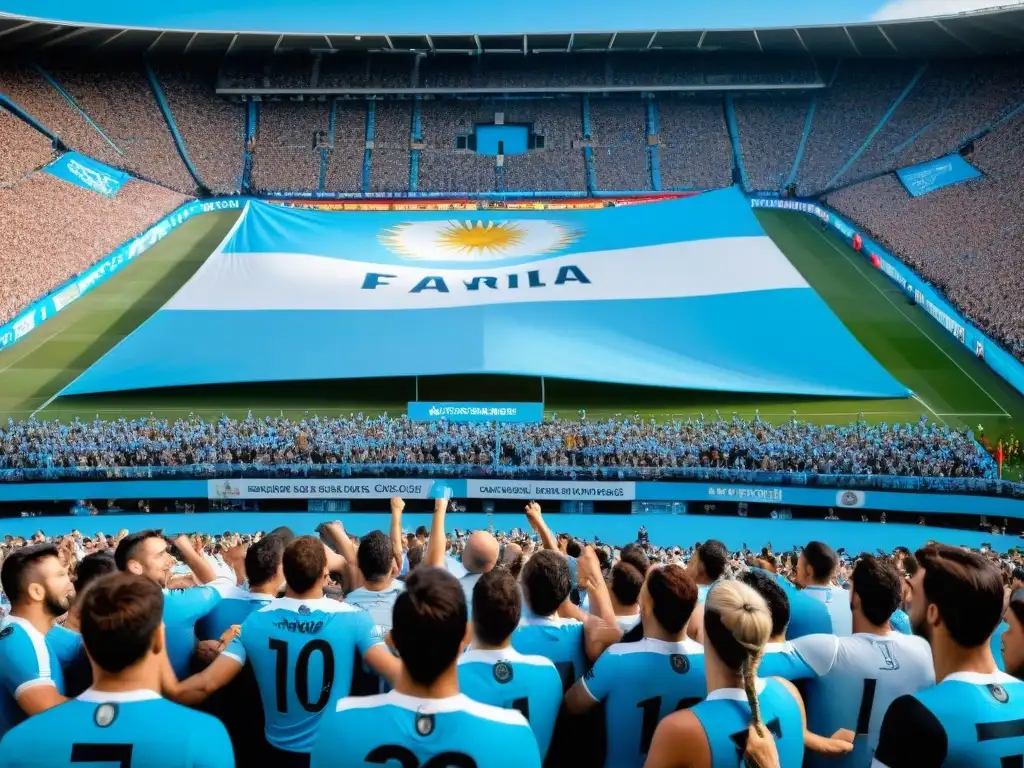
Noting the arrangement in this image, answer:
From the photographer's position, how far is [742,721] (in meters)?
2.98

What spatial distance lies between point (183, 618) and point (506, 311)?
22510mm

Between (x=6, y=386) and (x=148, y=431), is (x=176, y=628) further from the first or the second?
(x=6, y=386)

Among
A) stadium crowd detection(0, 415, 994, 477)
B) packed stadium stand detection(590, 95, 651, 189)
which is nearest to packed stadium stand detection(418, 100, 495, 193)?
packed stadium stand detection(590, 95, 651, 189)

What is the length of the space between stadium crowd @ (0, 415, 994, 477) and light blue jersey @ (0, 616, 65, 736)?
55.8 feet

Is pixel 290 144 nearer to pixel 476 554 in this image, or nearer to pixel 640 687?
pixel 476 554

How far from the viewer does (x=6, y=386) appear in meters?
27.1

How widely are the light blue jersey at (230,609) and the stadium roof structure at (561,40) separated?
51.0 metres

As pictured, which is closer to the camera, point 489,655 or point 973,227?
point 489,655

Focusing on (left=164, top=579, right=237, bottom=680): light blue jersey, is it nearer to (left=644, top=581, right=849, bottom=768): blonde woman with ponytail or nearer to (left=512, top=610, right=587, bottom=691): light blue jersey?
(left=512, top=610, right=587, bottom=691): light blue jersey

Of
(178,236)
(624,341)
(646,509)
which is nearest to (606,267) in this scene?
(624,341)

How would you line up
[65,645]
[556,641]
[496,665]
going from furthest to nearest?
[556,641], [65,645], [496,665]

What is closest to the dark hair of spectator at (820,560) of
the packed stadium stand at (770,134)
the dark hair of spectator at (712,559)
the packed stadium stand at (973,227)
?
the dark hair of spectator at (712,559)

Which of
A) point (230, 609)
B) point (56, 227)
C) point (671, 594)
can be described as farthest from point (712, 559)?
point (56, 227)

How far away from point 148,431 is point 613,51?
45.6 meters
